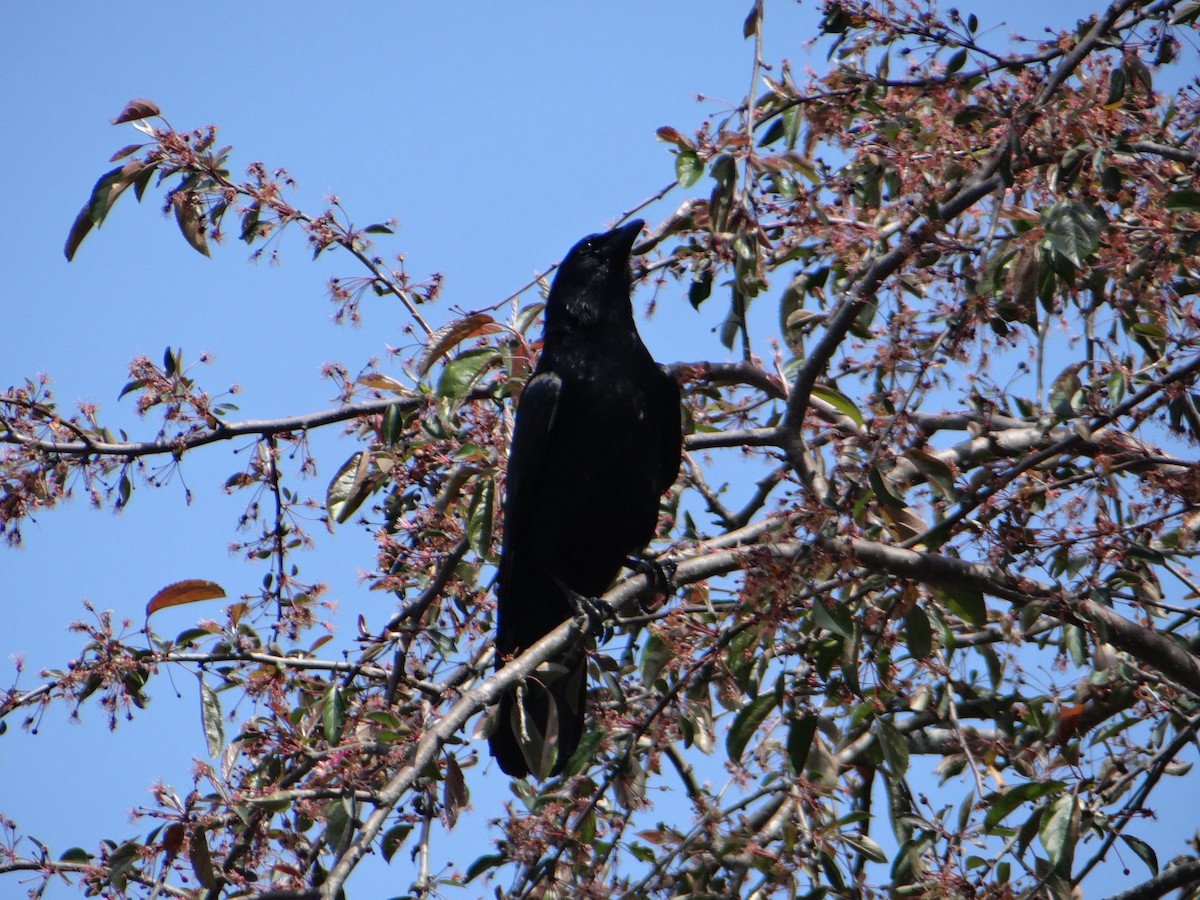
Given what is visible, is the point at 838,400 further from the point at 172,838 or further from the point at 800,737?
the point at 172,838

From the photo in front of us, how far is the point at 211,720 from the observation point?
321 cm

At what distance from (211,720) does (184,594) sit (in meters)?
0.36

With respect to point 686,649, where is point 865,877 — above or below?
below

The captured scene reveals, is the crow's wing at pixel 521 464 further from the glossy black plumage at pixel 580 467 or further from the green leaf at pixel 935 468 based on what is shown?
the green leaf at pixel 935 468

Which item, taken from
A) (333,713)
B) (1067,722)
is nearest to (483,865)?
(333,713)

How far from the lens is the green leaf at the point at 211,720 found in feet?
10.3

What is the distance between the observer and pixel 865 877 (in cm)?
366

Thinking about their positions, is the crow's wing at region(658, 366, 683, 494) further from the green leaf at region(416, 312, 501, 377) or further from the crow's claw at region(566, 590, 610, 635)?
the green leaf at region(416, 312, 501, 377)

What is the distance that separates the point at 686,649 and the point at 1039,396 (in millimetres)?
1216

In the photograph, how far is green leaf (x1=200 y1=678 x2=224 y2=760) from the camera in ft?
10.3

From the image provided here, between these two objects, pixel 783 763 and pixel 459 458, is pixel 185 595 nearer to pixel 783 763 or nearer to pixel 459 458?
pixel 459 458

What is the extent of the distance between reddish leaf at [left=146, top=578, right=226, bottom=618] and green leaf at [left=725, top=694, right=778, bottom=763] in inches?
58.3

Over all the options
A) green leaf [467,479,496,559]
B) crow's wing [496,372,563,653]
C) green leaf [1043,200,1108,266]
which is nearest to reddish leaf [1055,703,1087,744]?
green leaf [1043,200,1108,266]

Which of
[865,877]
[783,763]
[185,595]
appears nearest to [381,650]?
[185,595]
